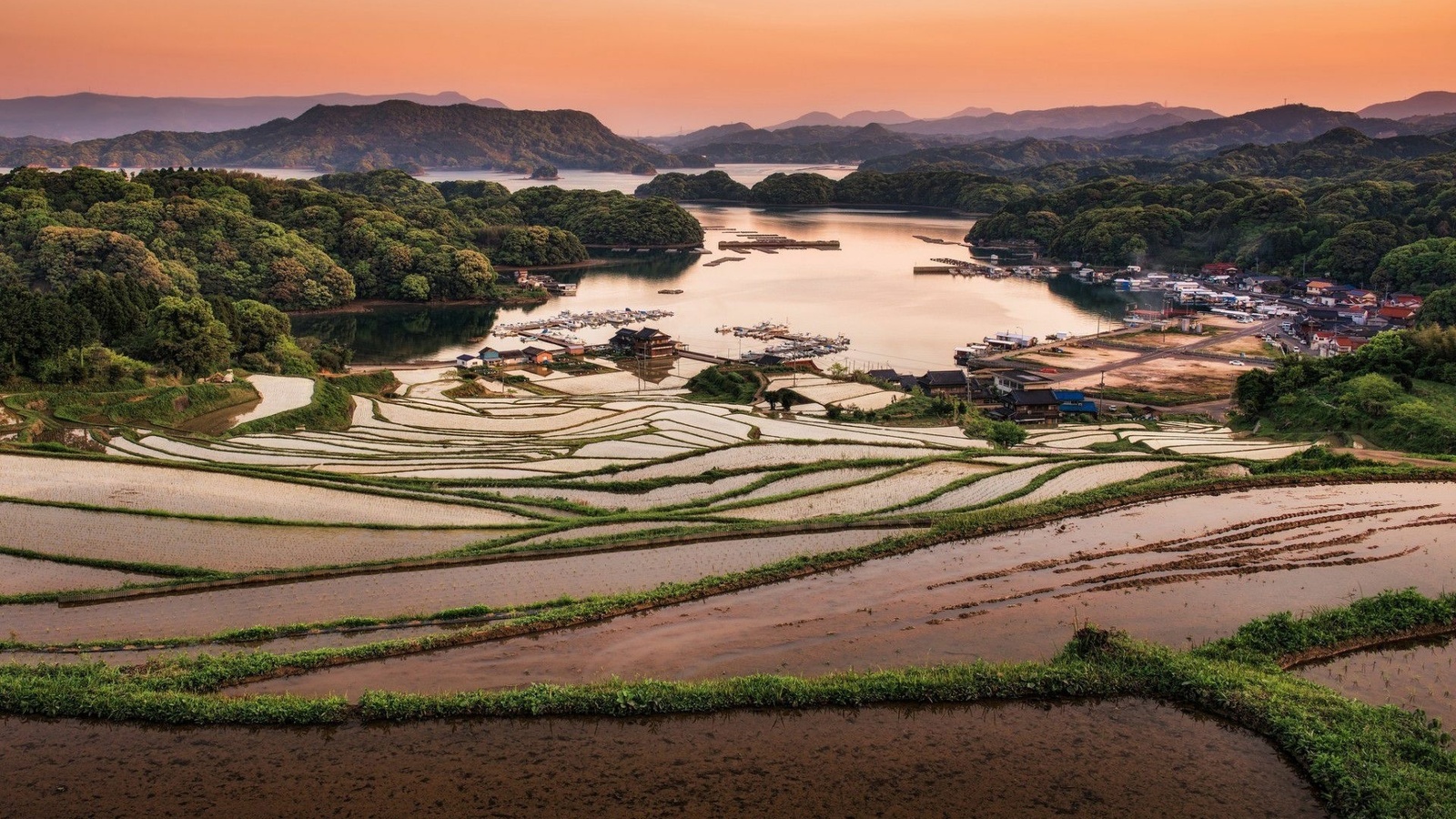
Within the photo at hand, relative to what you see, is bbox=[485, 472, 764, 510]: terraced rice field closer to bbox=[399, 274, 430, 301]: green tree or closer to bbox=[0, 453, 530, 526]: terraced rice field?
bbox=[0, 453, 530, 526]: terraced rice field

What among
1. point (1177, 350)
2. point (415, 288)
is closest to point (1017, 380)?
point (1177, 350)

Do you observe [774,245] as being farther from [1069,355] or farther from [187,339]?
[187,339]

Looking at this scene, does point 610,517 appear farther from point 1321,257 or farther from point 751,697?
point 1321,257

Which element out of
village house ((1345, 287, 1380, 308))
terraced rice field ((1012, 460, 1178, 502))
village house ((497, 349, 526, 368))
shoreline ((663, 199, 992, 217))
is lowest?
village house ((497, 349, 526, 368))

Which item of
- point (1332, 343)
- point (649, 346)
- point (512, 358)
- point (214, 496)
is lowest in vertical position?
point (512, 358)

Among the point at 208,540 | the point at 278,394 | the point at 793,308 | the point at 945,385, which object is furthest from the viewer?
the point at 793,308

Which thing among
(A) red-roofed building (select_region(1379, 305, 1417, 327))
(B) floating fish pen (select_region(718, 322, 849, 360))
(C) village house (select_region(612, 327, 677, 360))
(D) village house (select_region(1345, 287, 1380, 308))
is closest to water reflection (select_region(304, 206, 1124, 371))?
(B) floating fish pen (select_region(718, 322, 849, 360))
